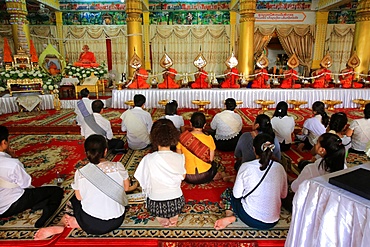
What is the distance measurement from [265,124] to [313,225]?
149 centimetres

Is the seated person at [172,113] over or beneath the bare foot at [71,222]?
over

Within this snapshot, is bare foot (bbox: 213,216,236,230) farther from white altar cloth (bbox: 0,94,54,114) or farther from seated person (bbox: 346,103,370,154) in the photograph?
white altar cloth (bbox: 0,94,54,114)

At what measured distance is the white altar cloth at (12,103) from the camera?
690 centimetres

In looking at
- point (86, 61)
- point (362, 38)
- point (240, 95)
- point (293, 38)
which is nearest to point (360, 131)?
point (240, 95)

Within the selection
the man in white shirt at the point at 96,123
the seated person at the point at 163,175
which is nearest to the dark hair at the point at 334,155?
the seated person at the point at 163,175

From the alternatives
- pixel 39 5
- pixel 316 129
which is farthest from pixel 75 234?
pixel 39 5

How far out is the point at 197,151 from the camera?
272 centimetres

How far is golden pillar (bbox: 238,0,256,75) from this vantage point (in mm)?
8938

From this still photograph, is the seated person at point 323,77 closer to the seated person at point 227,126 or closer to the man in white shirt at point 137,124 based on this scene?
the seated person at point 227,126

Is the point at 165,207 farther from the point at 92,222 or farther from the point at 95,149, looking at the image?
the point at 95,149

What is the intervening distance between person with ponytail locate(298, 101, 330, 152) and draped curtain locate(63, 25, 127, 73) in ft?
32.5

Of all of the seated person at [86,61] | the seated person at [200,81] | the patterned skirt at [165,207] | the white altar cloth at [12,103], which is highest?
the seated person at [86,61]

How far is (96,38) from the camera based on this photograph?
12156mm

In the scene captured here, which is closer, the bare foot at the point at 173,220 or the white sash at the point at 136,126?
the bare foot at the point at 173,220
